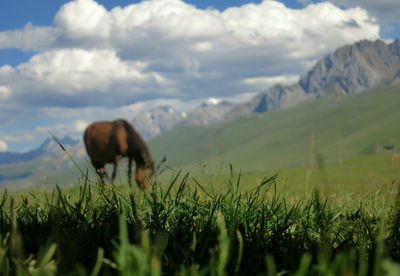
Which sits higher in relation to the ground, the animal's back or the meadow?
the animal's back

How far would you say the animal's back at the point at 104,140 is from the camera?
17.6 meters

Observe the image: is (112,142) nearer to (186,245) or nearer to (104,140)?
(104,140)

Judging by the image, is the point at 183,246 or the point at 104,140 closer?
the point at 183,246

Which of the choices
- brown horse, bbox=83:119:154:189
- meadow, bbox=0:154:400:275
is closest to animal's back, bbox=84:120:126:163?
brown horse, bbox=83:119:154:189

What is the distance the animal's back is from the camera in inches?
693

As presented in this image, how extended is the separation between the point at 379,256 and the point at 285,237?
53.1 inches

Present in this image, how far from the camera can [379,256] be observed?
4.19 ft

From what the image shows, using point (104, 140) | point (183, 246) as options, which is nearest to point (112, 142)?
point (104, 140)

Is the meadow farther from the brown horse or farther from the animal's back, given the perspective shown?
the animal's back

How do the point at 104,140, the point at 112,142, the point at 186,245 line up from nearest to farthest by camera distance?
the point at 186,245 → the point at 112,142 → the point at 104,140

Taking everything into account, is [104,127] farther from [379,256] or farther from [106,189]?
[379,256]

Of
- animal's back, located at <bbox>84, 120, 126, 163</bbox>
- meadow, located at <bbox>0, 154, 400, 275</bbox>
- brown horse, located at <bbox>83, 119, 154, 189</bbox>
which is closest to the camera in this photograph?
meadow, located at <bbox>0, 154, 400, 275</bbox>

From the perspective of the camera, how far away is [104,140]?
62.0ft

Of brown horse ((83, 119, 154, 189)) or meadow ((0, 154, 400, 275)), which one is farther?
brown horse ((83, 119, 154, 189))
